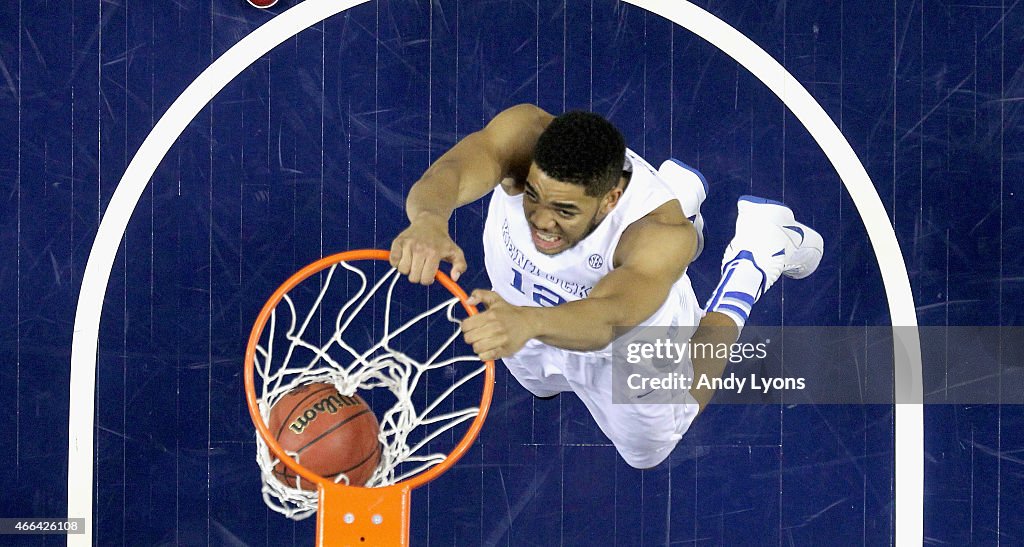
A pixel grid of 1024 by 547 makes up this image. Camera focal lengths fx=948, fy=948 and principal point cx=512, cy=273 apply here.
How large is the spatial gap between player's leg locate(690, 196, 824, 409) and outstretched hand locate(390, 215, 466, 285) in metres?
1.83

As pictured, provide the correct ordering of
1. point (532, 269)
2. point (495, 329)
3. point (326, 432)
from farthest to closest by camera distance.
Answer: point (532, 269) < point (326, 432) < point (495, 329)

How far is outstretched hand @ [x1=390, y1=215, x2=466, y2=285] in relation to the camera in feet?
7.97

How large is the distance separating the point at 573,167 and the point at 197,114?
207 cm

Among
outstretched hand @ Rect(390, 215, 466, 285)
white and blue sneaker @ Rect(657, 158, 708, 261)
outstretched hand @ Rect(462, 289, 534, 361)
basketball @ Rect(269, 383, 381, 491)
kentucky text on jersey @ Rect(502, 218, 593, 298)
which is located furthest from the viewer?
white and blue sneaker @ Rect(657, 158, 708, 261)

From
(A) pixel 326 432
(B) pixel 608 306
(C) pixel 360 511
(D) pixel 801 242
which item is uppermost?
(D) pixel 801 242

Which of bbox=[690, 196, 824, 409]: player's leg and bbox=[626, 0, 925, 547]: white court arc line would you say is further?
bbox=[626, 0, 925, 547]: white court arc line

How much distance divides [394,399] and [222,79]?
1604mm

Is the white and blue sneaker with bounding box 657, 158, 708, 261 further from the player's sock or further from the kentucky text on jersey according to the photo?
the kentucky text on jersey

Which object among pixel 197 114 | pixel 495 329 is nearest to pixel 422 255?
pixel 495 329

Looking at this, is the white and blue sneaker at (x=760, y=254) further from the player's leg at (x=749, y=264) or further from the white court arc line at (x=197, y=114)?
the white court arc line at (x=197, y=114)

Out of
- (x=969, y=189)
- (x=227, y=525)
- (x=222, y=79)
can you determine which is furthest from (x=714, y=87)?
(x=227, y=525)

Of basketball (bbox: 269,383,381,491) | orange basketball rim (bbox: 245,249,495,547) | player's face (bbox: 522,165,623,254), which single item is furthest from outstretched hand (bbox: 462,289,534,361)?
basketball (bbox: 269,383,381,491)

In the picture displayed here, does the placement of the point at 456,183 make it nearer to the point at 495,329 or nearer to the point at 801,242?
the point at 495,329

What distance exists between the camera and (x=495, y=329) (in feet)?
7.57
